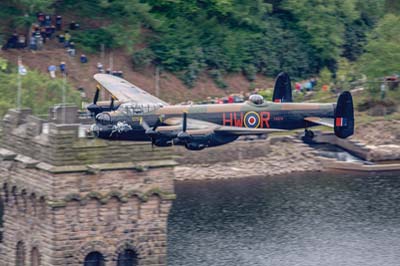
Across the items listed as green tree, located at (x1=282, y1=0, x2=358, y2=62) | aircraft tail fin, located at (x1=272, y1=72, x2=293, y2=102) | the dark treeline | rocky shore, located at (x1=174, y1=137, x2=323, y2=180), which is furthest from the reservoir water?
green tree, located at (x1=282, y1=0, x2=358, y2=62)

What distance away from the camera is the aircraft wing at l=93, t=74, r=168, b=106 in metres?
89.3

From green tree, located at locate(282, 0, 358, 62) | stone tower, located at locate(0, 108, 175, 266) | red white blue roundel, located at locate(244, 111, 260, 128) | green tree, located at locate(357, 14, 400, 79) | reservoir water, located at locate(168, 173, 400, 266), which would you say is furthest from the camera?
green tree, located at locate(282, 0, 358, 62)

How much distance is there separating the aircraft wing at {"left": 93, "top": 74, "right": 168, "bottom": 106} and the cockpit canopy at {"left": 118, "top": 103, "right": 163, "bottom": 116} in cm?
614

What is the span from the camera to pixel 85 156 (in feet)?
220

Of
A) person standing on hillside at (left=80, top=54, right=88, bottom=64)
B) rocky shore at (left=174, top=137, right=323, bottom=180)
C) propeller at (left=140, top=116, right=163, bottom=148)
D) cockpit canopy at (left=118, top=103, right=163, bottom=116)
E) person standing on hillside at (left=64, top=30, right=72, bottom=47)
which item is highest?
person standing on hillside at (left=64, top=30, right=72, bottom=47)

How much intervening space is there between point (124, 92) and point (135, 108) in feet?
36.3

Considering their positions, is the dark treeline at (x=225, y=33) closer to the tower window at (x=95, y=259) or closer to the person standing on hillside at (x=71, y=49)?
the person standing on hillside at (x=71, y=49)

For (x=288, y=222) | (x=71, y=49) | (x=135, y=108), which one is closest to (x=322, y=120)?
(x=135, y=108)

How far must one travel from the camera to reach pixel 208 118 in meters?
82.9

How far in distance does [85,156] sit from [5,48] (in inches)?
2422

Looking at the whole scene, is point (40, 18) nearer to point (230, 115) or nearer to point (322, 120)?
point (230, 115)

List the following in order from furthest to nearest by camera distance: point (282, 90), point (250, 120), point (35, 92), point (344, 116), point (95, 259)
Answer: point (35, 92) → point (282, 90) → point (344, 116) → point (250, 120) → point (95, 259)

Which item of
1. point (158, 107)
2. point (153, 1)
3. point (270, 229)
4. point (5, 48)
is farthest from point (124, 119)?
point (153, 1)

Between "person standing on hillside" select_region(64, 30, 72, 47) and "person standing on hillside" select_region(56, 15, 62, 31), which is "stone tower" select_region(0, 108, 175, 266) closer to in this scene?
"person standing on hillside" select_region(64, 30, 72, 47)
